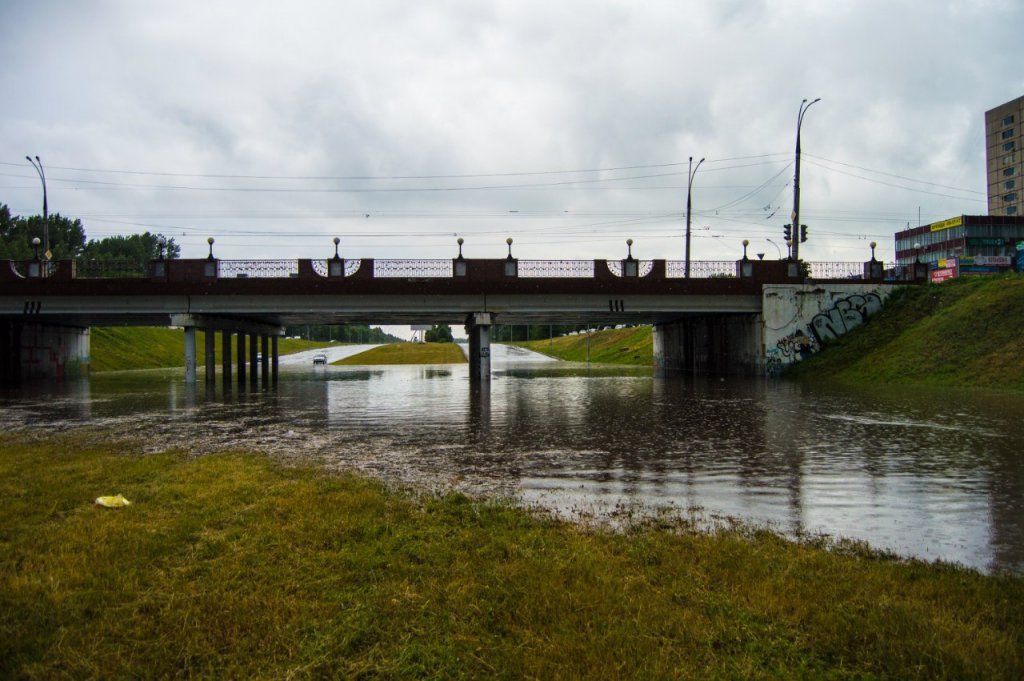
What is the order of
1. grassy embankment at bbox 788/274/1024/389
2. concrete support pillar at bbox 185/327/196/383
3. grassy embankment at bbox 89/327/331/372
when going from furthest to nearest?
grassy embankment at bbox 89/327/331/372 < concrete support pillar at bbox 185/327/196/383 < grassy embankment at bbox 788/274/1024/389

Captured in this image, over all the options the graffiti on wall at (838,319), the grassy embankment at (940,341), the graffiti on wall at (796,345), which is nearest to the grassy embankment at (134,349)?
the graffiti on wall at (796,345)

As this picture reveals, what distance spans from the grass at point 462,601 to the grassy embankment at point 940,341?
1221 inches

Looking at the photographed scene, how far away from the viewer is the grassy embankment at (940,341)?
107 feet

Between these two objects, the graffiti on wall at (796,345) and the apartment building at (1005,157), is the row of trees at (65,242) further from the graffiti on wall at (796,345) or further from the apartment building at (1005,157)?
the apartment building at (1005,157)

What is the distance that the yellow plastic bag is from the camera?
8.52 m

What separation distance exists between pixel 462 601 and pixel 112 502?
5871 millimetres

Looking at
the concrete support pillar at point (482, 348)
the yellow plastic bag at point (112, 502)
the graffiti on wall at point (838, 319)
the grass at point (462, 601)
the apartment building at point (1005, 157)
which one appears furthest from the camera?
the apartment building at point (1005, 157)

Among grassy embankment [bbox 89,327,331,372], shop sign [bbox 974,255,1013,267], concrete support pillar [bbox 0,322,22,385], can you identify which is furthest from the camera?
shop sign [bbox 974,255,1013,267]

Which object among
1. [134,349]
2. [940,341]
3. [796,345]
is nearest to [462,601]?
[940,341]

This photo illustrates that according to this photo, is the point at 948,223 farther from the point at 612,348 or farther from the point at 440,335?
the point at 440,335

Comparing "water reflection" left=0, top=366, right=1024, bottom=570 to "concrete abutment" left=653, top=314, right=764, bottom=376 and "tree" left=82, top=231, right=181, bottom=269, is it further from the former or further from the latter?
"tree" left=82, top=231, right=181, bottom=269

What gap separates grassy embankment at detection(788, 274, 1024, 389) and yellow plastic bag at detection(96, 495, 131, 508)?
34765mm

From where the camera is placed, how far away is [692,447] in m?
14.7

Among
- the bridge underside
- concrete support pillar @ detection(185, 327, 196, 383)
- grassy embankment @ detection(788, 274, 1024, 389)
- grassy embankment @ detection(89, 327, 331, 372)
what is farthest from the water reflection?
grassy embankment @ detection(89, 327, 331, 372)
